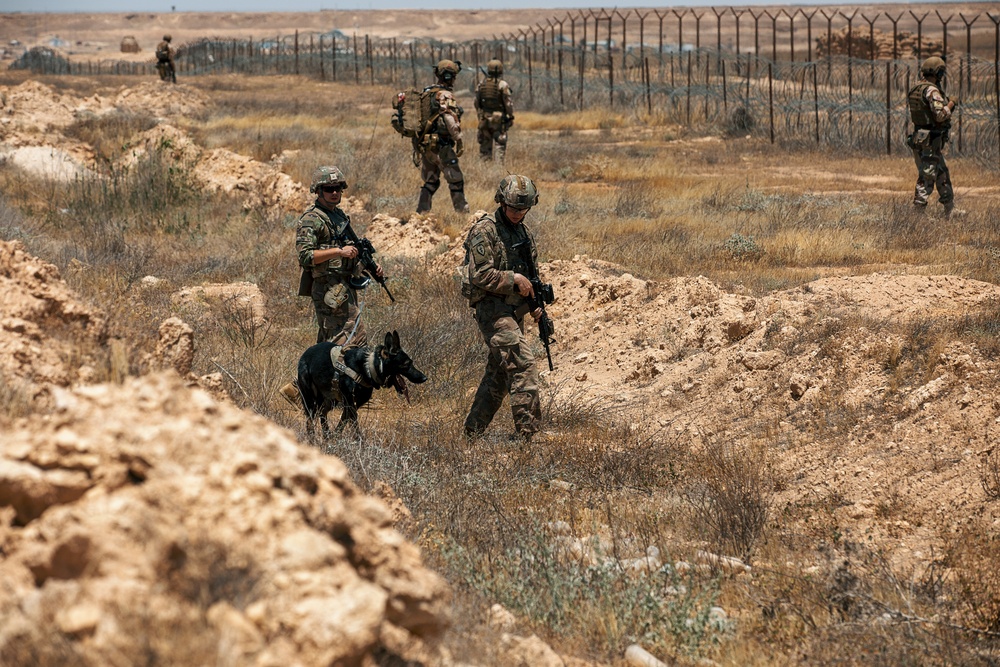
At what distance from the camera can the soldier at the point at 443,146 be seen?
12.3 m

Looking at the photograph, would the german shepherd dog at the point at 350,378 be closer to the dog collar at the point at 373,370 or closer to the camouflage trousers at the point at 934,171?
the dog collar at the point at 373,370

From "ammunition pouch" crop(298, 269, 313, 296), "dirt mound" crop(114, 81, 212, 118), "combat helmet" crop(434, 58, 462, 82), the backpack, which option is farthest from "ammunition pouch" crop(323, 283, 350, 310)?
"dirt mound" crop(114, 81, 212, 118)

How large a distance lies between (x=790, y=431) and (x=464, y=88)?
83.8ft

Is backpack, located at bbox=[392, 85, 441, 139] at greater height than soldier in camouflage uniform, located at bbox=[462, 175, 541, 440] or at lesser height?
greater

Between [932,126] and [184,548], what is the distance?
11.8 metres

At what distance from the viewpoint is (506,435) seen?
260 inches

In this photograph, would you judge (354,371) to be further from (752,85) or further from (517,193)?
(752,85)

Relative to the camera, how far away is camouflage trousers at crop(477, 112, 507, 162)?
1639 centimetres

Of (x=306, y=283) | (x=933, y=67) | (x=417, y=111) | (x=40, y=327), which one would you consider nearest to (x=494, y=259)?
(x=306, y=283)

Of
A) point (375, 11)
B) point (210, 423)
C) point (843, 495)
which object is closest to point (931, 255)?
point (843, 495)

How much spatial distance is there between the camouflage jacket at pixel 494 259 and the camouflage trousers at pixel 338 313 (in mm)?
838

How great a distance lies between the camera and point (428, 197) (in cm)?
1269

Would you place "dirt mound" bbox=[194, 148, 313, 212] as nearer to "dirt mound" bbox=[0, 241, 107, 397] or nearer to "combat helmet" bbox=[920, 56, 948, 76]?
"combat helmet" bbox=[920, 56, 948, 76]

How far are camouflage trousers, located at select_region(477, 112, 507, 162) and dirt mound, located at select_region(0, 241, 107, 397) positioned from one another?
476 inches
